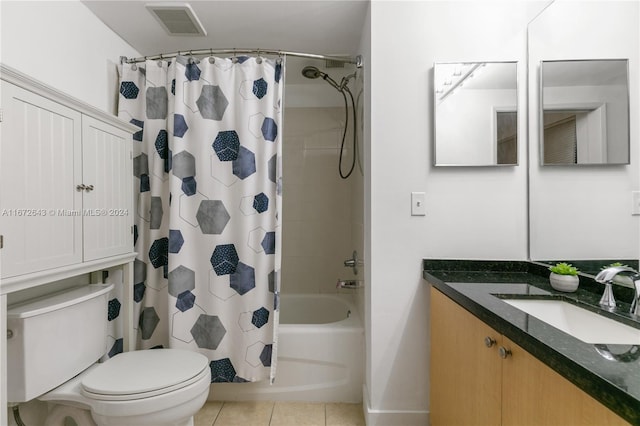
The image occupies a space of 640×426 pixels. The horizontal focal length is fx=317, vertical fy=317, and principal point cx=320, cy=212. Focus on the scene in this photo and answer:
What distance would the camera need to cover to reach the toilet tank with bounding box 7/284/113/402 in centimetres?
115

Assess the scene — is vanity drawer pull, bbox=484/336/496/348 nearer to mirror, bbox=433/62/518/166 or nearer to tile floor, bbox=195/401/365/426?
mirror, bbox=433/62/518/166

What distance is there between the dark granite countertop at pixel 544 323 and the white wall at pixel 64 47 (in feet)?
6.70

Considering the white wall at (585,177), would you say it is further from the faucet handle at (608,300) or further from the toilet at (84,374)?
the toilet at (84,374)

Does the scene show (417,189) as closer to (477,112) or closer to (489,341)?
(477,112)

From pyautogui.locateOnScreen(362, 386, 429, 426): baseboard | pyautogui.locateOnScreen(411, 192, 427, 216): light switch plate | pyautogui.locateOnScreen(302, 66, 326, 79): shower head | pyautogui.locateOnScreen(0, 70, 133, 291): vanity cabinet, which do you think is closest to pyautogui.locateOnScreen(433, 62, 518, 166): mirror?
pyautogui.locateOnScreen(411, 192, 427, 216): light switch plate

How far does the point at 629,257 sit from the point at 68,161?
2.10 m

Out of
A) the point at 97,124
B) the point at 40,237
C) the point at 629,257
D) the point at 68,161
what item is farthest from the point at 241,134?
the point at 629,257

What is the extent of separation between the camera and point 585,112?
123 centimetres

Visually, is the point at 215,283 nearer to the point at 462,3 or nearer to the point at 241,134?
the point at 241,134

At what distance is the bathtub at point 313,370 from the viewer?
1.92 metres

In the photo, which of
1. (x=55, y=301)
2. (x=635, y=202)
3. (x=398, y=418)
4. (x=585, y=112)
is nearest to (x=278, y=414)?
(x=398, y=418)

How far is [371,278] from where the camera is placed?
5.53 ft

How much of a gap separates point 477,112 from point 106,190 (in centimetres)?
186

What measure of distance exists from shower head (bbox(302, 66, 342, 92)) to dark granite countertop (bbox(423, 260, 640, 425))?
58.3 inches
